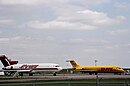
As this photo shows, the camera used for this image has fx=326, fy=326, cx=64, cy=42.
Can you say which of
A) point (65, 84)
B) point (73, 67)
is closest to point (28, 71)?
point (73, 67)

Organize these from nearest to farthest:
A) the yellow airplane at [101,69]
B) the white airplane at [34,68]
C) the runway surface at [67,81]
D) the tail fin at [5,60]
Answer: the runway surface at [67,81]
the white airplane at [34,68]
the yellow airplane at [101,69]
the tail fin at [5,60]

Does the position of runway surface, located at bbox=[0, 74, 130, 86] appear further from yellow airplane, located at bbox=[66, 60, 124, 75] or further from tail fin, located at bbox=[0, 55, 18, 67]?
tail fin, located at bbox=[0, 55, 18, 67]

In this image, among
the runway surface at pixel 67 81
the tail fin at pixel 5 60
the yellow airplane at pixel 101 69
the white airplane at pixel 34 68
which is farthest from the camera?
the tail fin at pixel 5 60

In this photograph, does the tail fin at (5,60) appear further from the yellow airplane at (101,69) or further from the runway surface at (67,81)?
the runway surface at (67,81)

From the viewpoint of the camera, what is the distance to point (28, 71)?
98.9 m

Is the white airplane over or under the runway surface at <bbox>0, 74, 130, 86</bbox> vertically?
over

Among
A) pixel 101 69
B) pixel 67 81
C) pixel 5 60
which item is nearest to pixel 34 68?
pixel 101 69

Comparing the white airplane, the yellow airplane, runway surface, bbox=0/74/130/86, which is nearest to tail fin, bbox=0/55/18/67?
the white airplane

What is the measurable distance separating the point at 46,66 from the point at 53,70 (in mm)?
3083

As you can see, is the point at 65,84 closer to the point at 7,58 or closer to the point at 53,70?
the point at 53,70

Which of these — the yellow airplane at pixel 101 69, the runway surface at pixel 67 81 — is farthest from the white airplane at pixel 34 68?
the runway surface at pixel 67 81

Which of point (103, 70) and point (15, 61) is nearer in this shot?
point (103, 70)

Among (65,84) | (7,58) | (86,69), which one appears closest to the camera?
(65,84)

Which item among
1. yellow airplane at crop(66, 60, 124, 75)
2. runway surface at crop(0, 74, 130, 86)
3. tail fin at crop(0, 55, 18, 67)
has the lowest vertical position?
runway surface at crop(0, 74, 130, 86)
